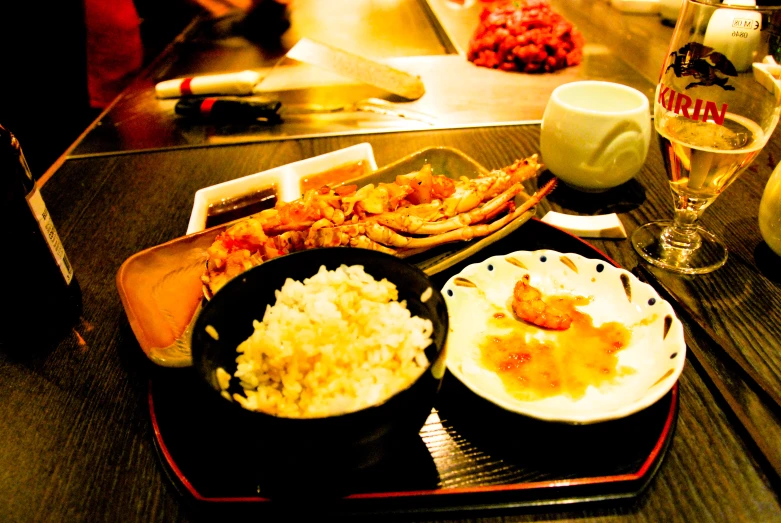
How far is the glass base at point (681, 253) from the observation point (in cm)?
160

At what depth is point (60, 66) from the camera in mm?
4234

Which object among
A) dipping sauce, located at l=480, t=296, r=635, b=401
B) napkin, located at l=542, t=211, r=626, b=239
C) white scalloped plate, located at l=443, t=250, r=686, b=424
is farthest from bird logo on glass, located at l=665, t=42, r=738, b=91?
dipping sauce, located at l=480, t=296, r=635, b=401

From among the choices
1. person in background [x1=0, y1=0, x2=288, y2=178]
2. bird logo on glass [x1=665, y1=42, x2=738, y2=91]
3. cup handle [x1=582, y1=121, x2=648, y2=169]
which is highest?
bird logo on glass [x1=665, y1=42, x2=738, y2=91]

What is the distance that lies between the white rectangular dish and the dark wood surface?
5.3 inches

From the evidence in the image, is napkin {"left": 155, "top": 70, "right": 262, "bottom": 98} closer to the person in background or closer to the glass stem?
the person in background

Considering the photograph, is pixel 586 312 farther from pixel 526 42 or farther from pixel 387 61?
pixel 387 61

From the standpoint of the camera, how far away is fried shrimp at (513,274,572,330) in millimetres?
1301

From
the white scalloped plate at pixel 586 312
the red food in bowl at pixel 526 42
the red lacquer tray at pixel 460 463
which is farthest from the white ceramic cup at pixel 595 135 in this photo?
the red food in bowl at pixel 526 42

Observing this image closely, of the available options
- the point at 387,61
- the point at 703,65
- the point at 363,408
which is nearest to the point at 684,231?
the point at 703,65

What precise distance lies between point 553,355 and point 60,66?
478 cm

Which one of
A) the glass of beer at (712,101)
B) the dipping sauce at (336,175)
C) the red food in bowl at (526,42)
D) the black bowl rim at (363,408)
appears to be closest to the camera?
the black bowl rim at (363,408)

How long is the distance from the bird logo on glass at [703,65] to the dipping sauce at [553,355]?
2.60 ft

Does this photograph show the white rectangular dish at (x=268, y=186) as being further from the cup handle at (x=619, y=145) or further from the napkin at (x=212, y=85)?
the napkin at (x=212, y=85)

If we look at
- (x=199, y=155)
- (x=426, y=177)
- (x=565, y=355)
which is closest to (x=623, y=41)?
(x=426, y=177)
